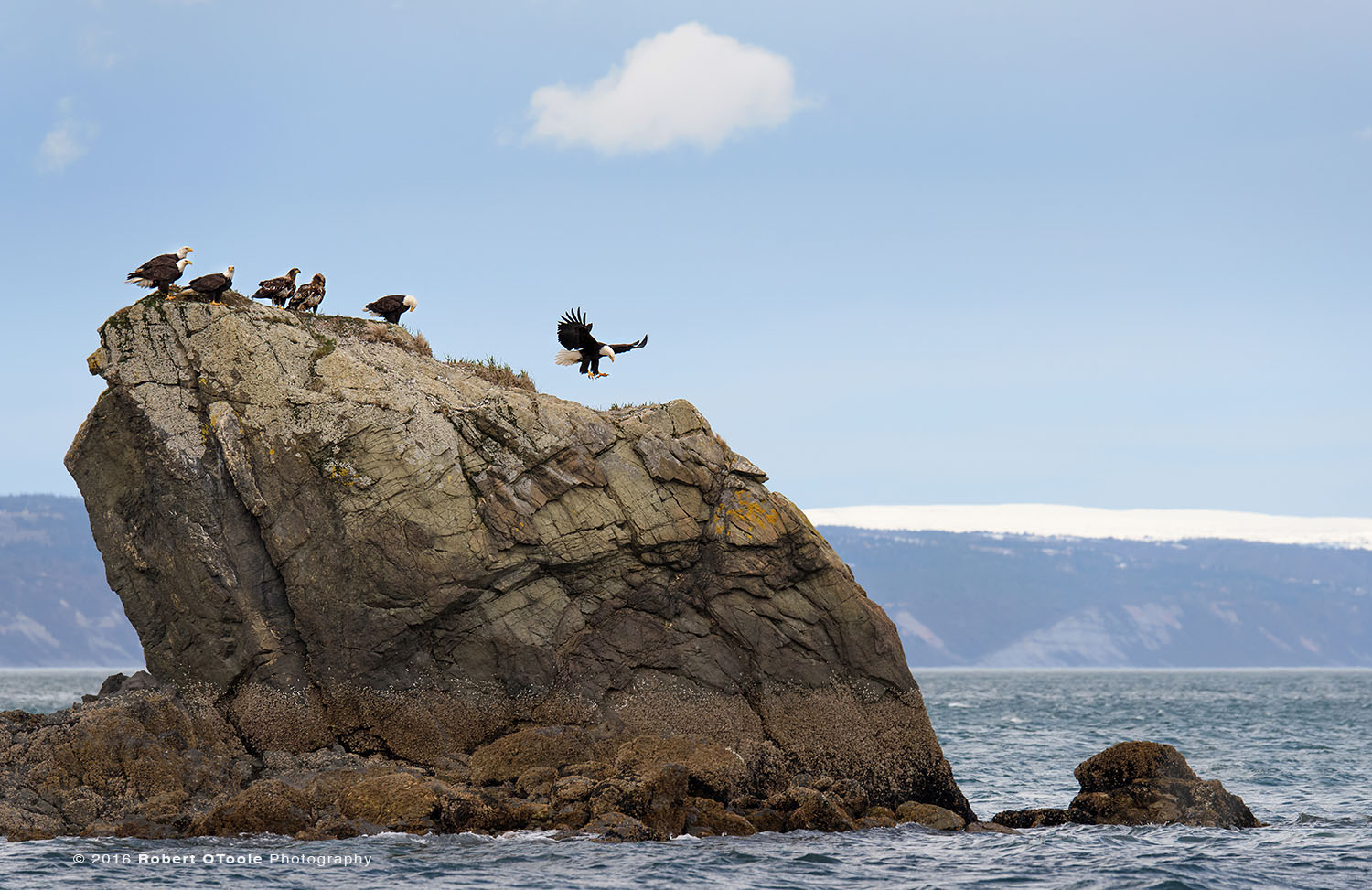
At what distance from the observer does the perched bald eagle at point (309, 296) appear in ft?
88.5

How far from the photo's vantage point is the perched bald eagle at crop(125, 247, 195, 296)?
2498 cm

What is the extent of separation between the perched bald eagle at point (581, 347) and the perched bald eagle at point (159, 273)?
7364 millimetres

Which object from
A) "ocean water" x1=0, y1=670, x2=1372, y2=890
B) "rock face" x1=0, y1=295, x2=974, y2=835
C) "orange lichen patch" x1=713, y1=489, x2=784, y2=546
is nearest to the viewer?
"ocean water" x1=0, y1=670, x2=1372, y2=890

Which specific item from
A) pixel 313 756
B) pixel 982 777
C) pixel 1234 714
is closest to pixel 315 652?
pixel 313 756

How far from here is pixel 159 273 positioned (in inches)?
992

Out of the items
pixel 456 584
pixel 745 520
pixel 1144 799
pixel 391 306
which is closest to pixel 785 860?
pixel 745 520

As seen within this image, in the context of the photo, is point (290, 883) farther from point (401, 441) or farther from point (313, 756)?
point (401, 441)

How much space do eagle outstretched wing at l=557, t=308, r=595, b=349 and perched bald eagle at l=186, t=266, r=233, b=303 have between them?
255 inches

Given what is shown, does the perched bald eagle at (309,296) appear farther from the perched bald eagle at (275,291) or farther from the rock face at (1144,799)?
the rock face at (1144,799)

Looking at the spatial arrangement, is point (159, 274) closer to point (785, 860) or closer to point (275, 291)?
point (275, 291)

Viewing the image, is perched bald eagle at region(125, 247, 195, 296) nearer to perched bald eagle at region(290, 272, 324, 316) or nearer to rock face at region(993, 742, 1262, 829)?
perched bald eagle at region(290, 272, 324, 316)

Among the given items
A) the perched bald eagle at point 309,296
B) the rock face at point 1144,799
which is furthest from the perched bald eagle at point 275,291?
the rock face at point 1144,799

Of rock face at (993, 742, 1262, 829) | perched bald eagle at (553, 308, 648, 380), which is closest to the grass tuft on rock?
perched bald eagle at (553, 308, 648, 380)

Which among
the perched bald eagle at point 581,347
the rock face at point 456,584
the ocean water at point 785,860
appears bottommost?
the ocean water at point 785,860
